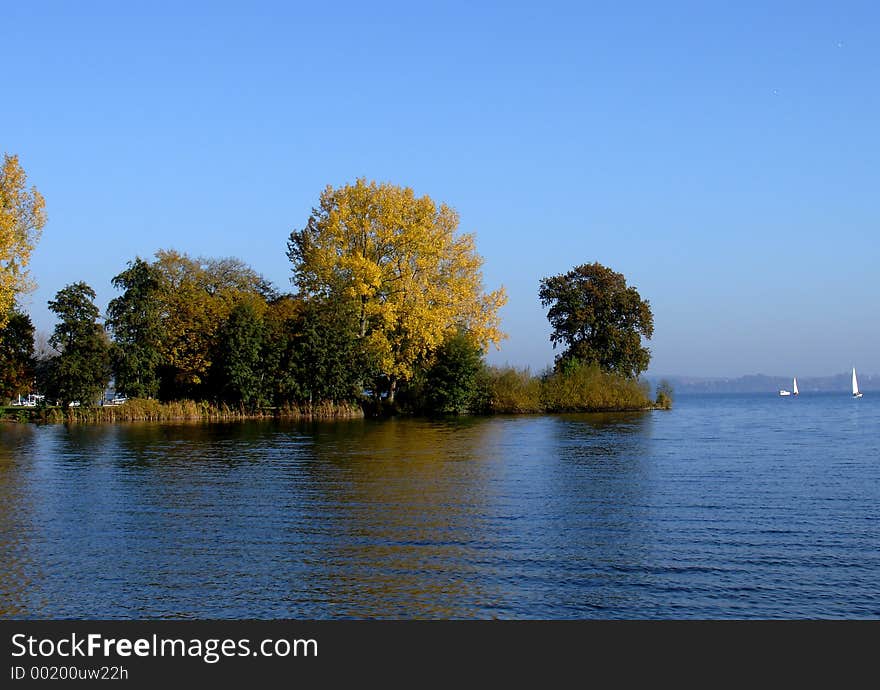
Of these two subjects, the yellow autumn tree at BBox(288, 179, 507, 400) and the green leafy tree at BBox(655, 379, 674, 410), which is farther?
the green leafy tree at BBox(655, 379, 674, 410)

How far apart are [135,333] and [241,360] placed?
7.27 m

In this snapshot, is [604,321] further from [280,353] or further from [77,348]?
[77,348]

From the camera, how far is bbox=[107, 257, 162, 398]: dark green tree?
58.2 metres

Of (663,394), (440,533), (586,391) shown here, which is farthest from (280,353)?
(440,533)

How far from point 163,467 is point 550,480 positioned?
13454mm

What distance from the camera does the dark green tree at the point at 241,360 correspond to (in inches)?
2387

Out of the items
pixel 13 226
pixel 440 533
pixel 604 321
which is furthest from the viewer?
pixel 604 321

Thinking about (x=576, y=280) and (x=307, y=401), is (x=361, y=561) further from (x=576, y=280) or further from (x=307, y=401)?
(x=576, y=280)

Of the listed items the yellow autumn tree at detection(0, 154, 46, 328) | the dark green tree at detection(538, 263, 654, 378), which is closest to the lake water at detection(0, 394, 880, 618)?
the yellow autumn tree at detection(0, 154, 46, 328)

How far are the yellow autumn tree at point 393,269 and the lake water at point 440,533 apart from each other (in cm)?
2701

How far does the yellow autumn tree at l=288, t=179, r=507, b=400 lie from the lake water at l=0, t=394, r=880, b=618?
1064 inches

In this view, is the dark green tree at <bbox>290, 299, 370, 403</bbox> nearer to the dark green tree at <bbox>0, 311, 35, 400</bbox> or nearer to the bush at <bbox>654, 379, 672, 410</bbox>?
the dark green tree at <bbox>0, 311, 35, 400</bbox>

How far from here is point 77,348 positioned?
5472 cm

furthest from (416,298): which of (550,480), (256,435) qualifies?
(550,480)
